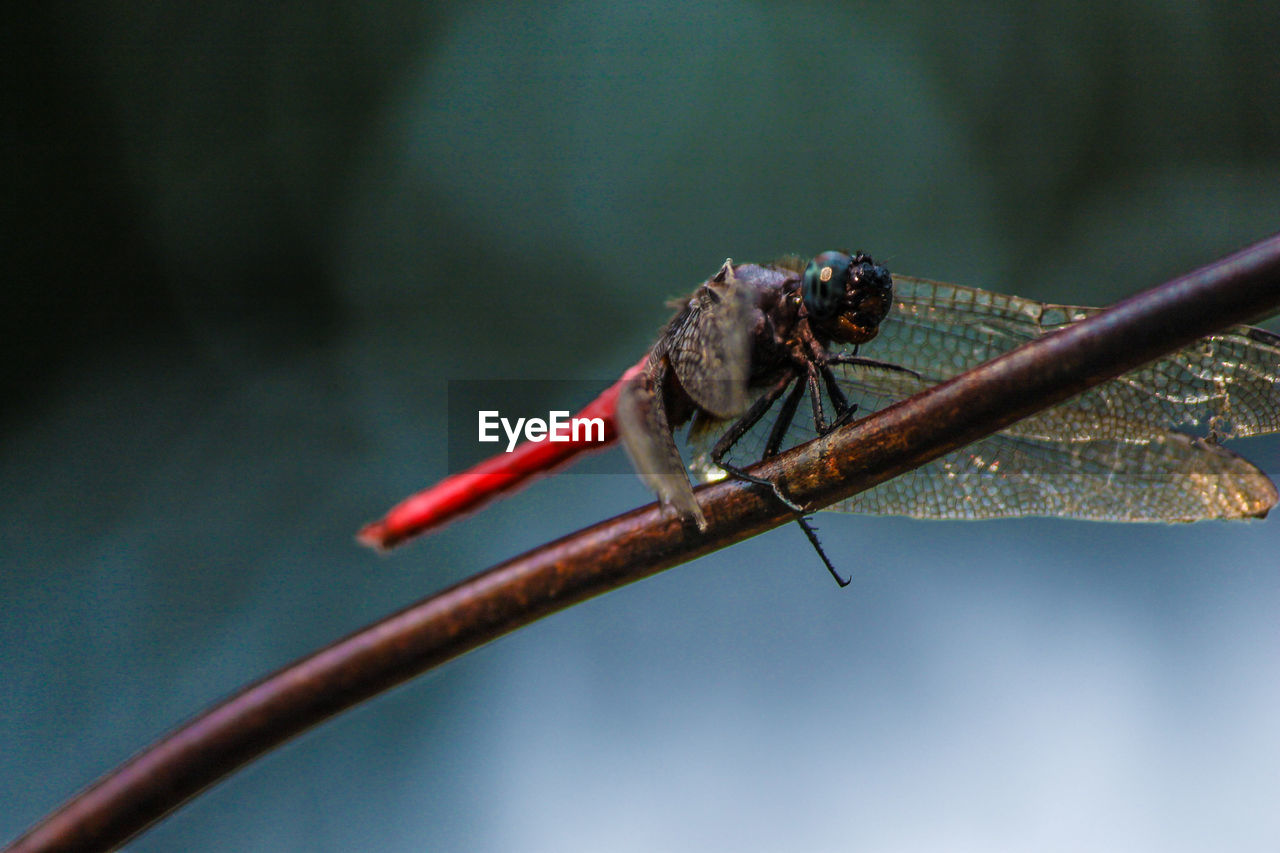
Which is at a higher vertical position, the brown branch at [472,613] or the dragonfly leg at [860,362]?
the dragonfly leg at [860,362]

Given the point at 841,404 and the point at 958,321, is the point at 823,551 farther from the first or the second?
the point at 958,321

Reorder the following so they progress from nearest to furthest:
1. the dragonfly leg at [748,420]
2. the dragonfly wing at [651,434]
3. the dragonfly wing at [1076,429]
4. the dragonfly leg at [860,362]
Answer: the dragonfly wing at [651,434]
the dragonfly wing at [1076,429]
the dragonfly leg at [860,362]
the dragonfly leg at [748,420]

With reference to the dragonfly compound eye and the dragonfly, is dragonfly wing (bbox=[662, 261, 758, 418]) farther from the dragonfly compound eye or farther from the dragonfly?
the dragonfly compound eye

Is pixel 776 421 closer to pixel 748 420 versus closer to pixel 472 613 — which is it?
pixel 748 420

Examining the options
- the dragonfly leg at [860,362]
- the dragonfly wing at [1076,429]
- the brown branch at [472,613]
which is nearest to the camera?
the brown branch at [472,613]

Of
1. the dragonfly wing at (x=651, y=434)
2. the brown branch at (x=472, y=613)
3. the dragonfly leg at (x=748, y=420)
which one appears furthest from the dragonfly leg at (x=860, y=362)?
the brown branch at (x=472, y=613)

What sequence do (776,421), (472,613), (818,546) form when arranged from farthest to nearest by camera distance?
(776,421) → (818,546) → (472,613)

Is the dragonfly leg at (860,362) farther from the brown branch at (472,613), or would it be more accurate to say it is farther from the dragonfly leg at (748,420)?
the brown branch at (472,613)

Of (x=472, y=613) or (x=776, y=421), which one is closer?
(x=472, y=613)

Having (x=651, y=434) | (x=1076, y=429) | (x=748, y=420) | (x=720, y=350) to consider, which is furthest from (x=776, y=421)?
(x=1076, y=429)
